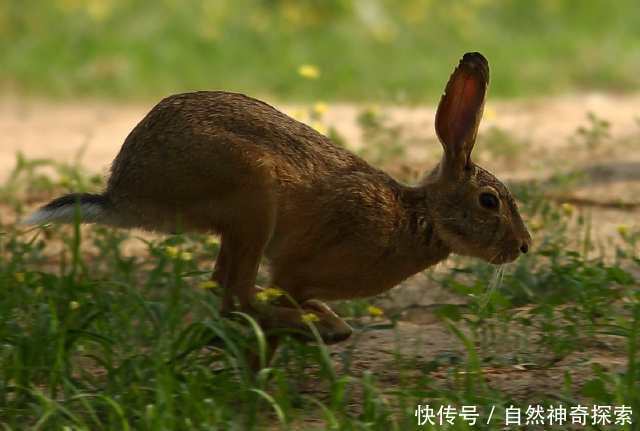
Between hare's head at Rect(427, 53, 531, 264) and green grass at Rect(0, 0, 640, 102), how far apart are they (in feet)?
15.7

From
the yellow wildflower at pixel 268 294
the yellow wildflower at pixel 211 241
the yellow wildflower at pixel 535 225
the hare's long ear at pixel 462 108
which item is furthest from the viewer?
the yellow wildflower at pixel 535 225

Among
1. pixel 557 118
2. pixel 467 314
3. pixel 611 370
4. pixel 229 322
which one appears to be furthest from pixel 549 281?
pixel 557 118

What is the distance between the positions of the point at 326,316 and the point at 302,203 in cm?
40

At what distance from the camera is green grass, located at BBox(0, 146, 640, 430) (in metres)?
3.81

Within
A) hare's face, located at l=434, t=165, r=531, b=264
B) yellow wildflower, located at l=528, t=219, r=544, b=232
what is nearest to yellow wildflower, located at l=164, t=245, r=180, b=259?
hare's face, located at l=434, t=165, r=531, b=264

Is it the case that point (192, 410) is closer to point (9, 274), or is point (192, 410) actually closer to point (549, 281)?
point (9, 274)

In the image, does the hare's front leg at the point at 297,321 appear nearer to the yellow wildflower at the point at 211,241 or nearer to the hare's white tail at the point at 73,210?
the hare's white tail at the point at 73,210

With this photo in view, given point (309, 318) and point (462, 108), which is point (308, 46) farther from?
point (309, 318)

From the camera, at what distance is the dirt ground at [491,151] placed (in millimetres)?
4582

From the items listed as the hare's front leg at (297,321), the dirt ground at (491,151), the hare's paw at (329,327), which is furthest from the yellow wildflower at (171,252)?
the dirt ground at (491,151)

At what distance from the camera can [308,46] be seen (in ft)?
38.1

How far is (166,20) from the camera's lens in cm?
1198

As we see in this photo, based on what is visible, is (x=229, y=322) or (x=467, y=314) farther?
(x=467, y=314)

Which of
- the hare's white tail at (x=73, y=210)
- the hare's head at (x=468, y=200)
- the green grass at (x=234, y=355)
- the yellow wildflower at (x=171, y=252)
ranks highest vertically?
the hare's head at (x=468, y=200)
